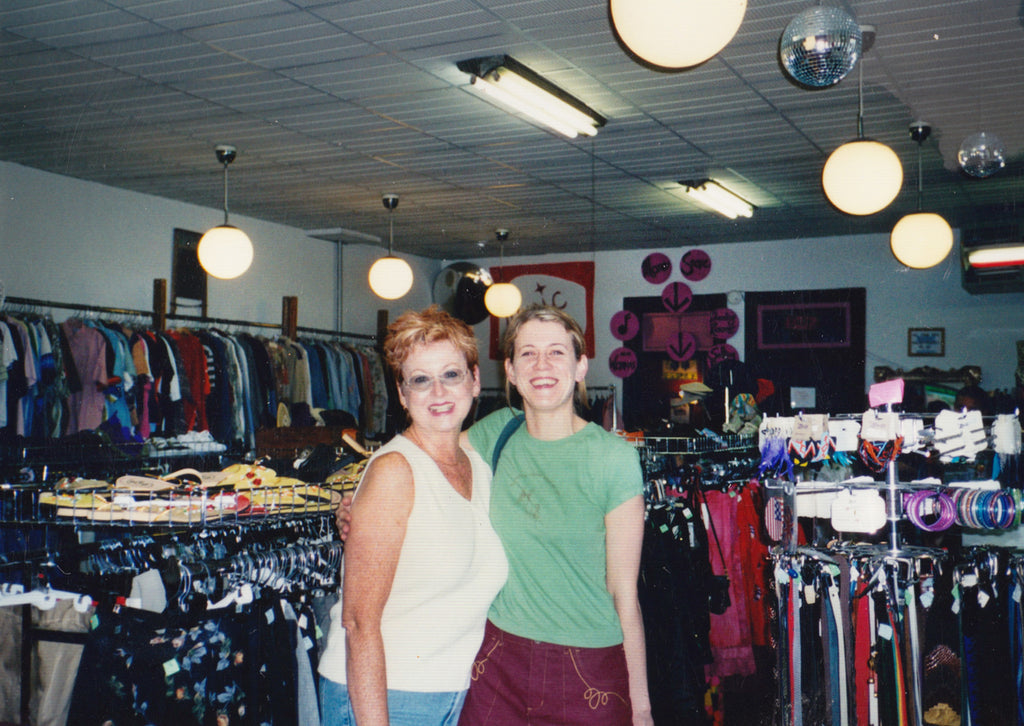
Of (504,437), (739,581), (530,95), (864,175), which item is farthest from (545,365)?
(530,95)

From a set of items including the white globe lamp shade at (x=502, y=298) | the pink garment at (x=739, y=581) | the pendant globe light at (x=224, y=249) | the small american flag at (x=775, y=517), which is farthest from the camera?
the white globe lamp shade at (x=502, y=298)

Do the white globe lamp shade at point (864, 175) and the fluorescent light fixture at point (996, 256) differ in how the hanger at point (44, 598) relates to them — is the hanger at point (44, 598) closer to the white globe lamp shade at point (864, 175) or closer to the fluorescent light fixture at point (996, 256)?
the white globe lamp shade at point (864, 175)

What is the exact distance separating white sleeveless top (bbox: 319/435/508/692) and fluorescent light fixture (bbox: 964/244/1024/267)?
7294mm

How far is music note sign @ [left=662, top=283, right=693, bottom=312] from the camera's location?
1055 cm

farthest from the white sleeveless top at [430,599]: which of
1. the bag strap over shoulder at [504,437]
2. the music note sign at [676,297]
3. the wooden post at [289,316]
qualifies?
the music note sign at [676,297]

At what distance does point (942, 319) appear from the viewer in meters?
9.27

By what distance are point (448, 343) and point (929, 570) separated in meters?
2.02

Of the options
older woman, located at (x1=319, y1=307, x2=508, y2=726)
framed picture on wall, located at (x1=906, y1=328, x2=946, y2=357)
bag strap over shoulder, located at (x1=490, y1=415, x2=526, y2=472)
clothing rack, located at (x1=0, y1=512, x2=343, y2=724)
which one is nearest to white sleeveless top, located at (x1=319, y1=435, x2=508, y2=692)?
older woman, located at (x1=319, y1=307, x2=508, y2=726)

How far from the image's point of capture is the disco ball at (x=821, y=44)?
3.11 metres

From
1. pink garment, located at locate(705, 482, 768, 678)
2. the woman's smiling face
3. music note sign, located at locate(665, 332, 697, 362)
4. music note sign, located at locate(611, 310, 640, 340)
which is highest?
music note sign, located at locate(611, 310, 640, 340)

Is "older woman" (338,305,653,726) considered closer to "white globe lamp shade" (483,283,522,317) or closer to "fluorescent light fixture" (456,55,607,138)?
"fluorescent light fixture" (456,55,607,138)

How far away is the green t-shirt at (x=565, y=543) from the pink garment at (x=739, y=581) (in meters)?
2.17

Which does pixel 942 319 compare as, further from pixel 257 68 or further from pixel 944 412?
pixel 257 68

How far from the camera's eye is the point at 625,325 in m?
10.9
